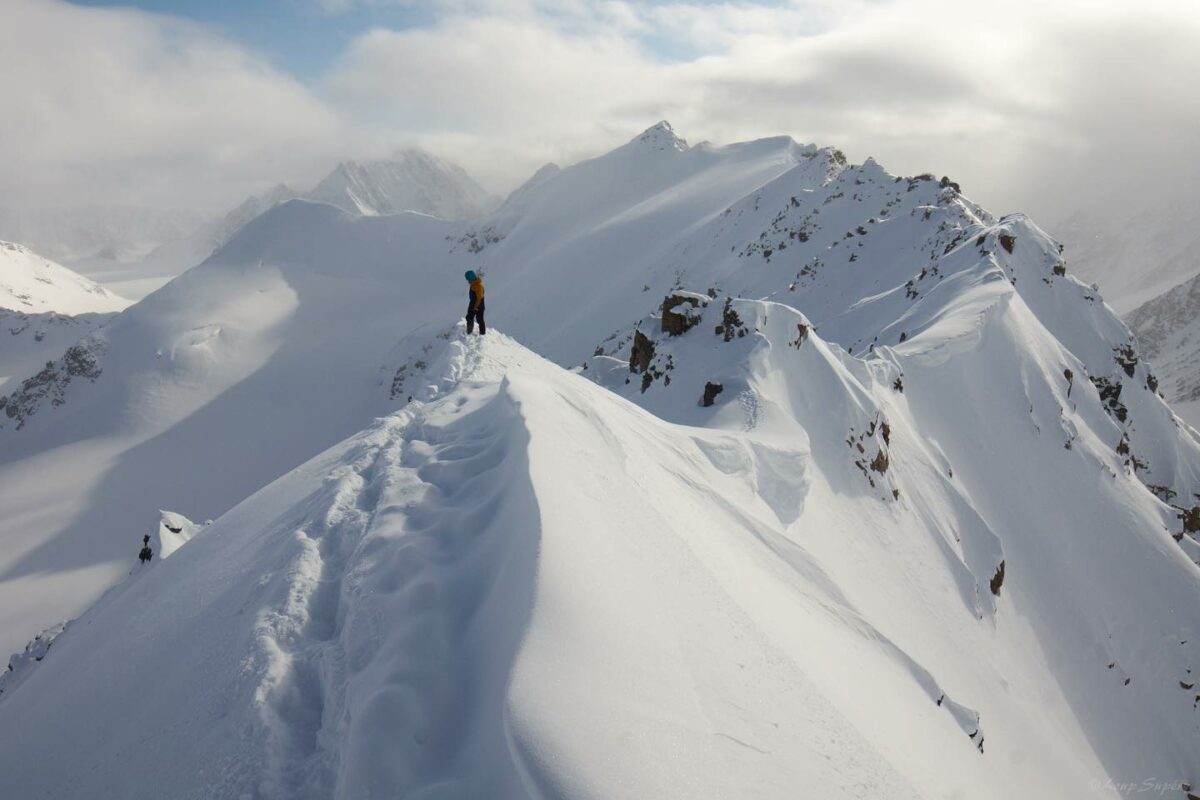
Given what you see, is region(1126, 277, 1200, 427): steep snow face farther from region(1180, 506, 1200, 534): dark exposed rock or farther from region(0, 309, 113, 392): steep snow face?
region(0, 309, 113, 392): steep snow face

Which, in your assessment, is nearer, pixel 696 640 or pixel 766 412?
pixel 696 640

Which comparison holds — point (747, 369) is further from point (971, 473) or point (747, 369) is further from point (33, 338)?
point (33, 338)

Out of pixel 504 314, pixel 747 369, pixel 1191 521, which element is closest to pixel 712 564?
pixel 747 369

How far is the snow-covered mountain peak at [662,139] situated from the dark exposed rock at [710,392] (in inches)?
3014

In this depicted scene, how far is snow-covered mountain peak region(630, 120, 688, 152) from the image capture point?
285 feet

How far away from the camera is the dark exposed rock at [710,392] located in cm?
1772

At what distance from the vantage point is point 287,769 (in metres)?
4.29

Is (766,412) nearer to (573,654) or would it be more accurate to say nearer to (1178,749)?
(573,654)

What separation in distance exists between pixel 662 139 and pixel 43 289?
7190 inches

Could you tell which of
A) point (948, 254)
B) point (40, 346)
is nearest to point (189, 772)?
point (948, 254)

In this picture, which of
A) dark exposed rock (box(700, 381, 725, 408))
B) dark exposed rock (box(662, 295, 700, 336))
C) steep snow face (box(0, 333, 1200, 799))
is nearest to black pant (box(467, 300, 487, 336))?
steep snow face (box(0, 333, 1200, 799))

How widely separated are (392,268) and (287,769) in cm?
8345

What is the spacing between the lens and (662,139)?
87.6m

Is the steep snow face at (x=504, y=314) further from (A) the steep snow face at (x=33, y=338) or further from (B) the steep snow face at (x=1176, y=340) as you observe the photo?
(B) the steep snow face at (x=1176, y=340)
